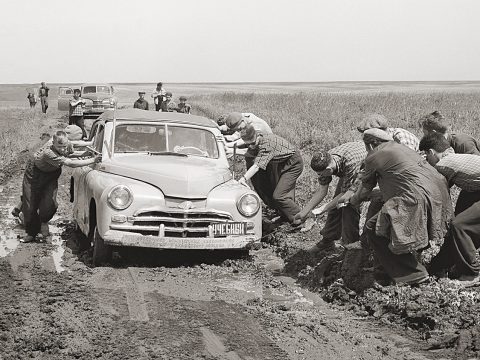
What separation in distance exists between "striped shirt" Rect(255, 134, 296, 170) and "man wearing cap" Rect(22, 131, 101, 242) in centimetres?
243

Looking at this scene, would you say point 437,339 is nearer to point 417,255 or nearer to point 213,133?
point 417,255

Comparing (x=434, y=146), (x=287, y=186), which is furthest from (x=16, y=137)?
(x=434, y=146)

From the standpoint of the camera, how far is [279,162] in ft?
33.5

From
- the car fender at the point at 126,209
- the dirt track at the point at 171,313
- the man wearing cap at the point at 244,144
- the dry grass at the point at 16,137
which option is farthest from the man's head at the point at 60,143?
the dry grass at the point at 16,137

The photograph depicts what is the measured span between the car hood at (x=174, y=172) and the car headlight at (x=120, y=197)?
0.39 m

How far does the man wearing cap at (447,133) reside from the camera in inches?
292

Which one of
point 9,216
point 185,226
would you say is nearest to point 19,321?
point 185,226

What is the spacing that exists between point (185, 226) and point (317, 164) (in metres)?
1.66

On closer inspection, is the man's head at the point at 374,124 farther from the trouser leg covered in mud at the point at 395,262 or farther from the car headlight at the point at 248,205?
the car headlight at the point at 248,205

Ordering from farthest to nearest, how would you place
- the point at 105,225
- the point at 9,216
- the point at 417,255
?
the point at 9,216 < the point at 105,225 < the point at 417,255

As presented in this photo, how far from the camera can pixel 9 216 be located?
1150cm

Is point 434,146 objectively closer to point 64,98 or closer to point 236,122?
point 236,122

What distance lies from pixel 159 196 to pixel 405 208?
9.57 feet

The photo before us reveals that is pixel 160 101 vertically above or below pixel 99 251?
above
